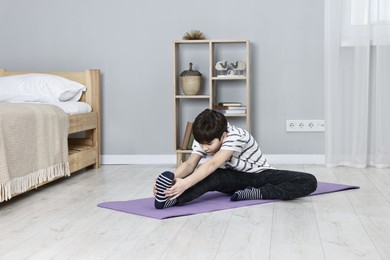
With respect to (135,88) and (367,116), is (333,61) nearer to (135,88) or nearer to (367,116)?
(367,116)

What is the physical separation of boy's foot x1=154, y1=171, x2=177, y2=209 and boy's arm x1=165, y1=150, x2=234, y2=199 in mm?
22

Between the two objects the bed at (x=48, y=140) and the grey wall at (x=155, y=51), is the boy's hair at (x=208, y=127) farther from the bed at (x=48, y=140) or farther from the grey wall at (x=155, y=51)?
the grey wall at (x=155, y=51)

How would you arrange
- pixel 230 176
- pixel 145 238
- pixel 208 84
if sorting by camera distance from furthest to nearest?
pixel 208 84, pixel 230 176, pixel 145 238

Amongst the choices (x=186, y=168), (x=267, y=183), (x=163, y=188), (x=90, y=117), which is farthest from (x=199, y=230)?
(x=90, y=117)

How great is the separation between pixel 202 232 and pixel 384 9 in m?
2.48

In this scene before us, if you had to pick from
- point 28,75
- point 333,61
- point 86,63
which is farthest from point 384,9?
point 28,75

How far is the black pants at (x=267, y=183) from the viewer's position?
2.99m

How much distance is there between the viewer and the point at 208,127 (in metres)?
2.81

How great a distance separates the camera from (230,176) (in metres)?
3.04

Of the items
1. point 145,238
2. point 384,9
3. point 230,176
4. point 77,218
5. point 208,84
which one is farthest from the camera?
point 208,84

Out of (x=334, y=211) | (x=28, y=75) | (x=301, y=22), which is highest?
(x=301, y=22)

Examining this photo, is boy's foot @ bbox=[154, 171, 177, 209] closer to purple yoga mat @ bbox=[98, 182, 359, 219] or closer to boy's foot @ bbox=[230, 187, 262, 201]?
purple yoga mat @ bbox=[98, 182, 359, 219]

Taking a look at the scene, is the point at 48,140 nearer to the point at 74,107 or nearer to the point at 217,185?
the point at 74,107

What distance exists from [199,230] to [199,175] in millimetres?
431
